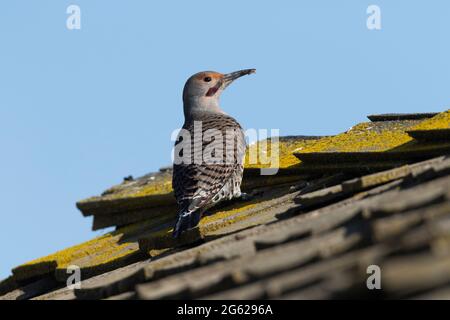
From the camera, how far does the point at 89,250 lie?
6.72 meters

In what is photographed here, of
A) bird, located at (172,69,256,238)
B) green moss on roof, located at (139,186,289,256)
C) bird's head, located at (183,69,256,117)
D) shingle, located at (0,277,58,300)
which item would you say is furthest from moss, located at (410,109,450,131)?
bird's head, located at (183,69,256,117)

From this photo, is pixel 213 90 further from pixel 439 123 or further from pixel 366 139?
pixel 439 123

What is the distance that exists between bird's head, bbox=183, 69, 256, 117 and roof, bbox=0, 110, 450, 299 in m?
1.95

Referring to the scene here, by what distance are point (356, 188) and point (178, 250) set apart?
4.18 feet

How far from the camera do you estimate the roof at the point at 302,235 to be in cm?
300

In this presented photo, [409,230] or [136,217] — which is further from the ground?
[409,230]

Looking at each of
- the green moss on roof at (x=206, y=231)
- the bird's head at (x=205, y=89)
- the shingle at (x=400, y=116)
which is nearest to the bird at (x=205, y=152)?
the bird's head at (x=205, y=89)

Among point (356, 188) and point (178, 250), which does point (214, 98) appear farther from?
point (356, 188)

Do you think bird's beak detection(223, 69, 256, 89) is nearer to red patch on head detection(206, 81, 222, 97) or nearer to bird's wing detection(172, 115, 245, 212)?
red patch on head detection(206, 81, 222, 97)

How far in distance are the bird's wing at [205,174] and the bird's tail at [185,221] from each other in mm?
110

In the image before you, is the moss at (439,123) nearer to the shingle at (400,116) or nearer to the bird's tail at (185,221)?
the shingle at (400,116)

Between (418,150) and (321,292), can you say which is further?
(418,150)

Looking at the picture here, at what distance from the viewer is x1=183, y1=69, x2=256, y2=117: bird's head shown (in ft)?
33.2

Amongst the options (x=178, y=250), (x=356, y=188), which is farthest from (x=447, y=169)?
(x=178, y=250)
